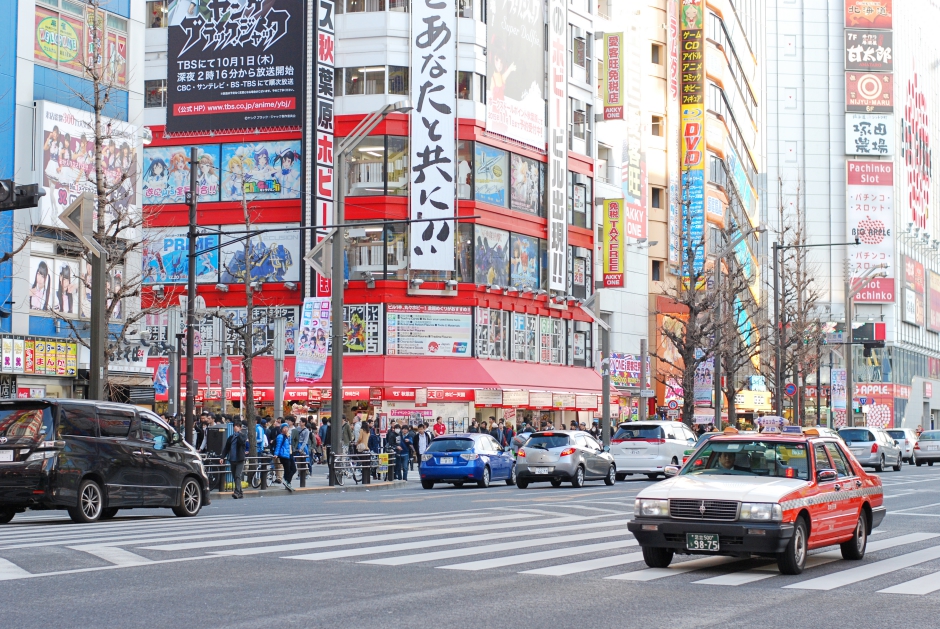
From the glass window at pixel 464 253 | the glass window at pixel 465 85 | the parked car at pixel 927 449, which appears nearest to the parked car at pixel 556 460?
the glass window at pixel 464 253

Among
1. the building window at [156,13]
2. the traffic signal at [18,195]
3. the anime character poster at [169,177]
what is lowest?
the traffic signal at [18,195]

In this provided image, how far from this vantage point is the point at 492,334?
58.2 metres

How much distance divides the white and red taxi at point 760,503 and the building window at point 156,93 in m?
47.4

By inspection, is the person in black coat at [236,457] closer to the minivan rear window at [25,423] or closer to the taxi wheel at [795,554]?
the minivan rear window at [25,423]

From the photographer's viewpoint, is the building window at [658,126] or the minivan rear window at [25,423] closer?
the minivan rear window at [25,423]

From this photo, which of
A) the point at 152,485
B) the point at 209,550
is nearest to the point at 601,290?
the point at 152,485

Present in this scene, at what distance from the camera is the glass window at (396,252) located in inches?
2205

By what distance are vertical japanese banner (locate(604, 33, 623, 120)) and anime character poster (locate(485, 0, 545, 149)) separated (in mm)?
6360

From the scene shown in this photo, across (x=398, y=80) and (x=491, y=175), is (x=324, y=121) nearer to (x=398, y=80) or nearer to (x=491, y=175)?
(x=398, y=80)

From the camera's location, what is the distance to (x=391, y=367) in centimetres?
5422

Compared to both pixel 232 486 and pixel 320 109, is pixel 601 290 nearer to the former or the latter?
pixel 320 109

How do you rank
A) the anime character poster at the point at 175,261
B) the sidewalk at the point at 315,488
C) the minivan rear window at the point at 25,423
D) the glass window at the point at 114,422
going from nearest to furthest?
1. the minivan rear window at the point at 25,423
2. the glass window at the point at 114,422
3. the sidewalk at the point at 315,488
4. the anime character poster at the point at 175,261

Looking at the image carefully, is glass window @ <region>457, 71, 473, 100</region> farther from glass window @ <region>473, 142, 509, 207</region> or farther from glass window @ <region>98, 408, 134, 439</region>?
glass window @ <region>98, 408, 134, 439</region>

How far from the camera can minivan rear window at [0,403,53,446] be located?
1930 centimetres
